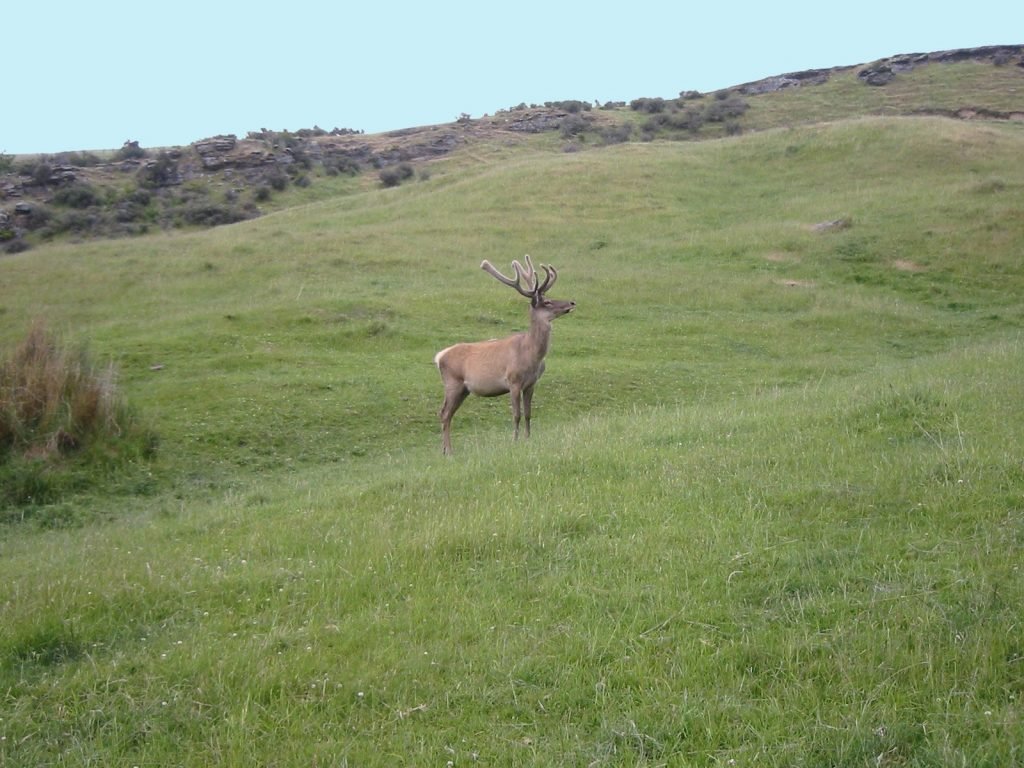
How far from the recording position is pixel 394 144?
69875 millimetres

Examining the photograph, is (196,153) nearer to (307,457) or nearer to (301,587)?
(307,457)

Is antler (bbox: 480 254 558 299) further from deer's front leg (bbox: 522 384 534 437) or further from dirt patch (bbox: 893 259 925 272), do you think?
dirt patch (bbox: 893 259 925 272)

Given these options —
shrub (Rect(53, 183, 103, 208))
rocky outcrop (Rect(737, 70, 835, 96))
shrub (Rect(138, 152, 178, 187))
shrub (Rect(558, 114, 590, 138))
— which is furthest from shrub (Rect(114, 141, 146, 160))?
rocky outcrop (Rect(737, 70, 835, 96))

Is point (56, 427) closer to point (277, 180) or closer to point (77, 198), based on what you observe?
point (77, 198)

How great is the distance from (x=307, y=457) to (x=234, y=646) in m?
8.80

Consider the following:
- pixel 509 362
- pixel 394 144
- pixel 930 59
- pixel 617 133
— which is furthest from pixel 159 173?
pixel 930 59

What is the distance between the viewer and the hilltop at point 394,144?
46594mm

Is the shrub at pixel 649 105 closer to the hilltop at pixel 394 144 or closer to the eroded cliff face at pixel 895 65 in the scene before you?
the hilltop at pixel 394 144

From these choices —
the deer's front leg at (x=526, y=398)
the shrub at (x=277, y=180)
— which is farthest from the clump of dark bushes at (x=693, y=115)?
the deer's front leg at (x=526, y=398)

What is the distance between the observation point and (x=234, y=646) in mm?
5359

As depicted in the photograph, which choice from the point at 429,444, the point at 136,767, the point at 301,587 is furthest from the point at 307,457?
the point at 136,767

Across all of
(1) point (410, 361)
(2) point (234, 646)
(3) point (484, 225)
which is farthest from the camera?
(3) point (484, 225)

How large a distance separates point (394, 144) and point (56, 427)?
59730 mm

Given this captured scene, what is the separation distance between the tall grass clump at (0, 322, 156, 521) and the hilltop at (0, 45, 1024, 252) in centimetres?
3129
